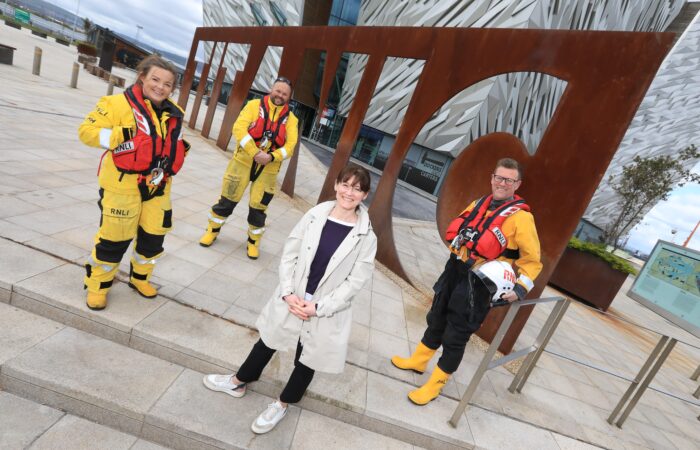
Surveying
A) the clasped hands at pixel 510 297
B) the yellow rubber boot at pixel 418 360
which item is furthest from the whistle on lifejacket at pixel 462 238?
the yellow rubber boot at pixel 418 360

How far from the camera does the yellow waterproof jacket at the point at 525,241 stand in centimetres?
257

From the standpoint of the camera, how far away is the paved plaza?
6.86 feet

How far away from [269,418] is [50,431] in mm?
1198

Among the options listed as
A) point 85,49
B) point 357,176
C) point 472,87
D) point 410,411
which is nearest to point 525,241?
point 357,176

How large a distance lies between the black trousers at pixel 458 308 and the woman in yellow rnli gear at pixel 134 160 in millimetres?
2351

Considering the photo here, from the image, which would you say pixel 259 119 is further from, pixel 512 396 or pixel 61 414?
pixel 512 396

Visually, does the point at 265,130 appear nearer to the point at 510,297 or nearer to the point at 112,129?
the point at 112,129

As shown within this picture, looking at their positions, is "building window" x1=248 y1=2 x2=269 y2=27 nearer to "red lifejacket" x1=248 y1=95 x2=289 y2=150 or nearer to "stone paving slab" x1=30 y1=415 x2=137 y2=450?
"red lifejacket" x1=248 y1=95 x2=289 y2=150

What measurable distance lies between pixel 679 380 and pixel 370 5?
24.2 metres

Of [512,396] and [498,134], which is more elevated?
[498,134]

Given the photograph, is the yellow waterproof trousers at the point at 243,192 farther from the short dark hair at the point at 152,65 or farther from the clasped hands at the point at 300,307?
the clasped hands at the point at 300,307

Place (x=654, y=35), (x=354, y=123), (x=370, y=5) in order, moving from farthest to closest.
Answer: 1. (x=370, y=5)
2. (x=354, y=123)
3. (x=654, y=35)

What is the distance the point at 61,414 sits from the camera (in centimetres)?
207

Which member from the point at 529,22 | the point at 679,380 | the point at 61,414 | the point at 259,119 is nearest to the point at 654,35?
the point at 259,119
